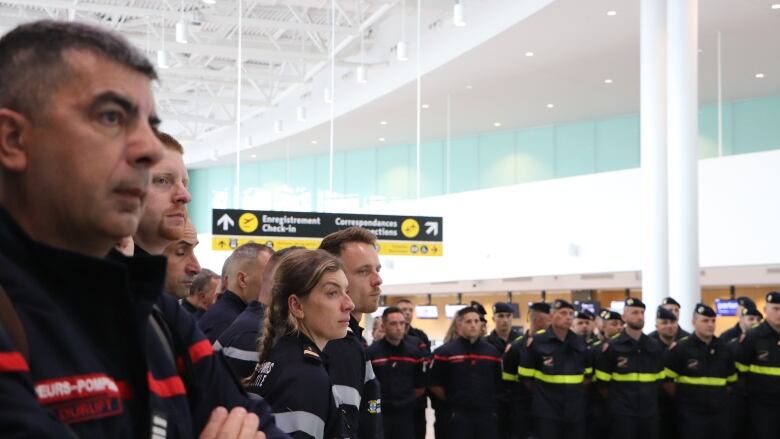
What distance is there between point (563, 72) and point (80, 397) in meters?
20.5

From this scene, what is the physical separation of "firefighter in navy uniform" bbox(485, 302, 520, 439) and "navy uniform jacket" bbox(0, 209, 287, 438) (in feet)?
36.2

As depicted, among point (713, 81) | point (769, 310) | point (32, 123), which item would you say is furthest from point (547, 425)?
point (713, 81)

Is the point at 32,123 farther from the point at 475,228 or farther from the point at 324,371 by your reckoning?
the point at 475,228

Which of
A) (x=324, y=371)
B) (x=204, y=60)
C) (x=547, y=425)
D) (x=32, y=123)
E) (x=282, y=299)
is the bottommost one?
(x=547, y=425)

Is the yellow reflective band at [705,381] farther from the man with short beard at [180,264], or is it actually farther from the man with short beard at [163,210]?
the man with short beard at [163,210]

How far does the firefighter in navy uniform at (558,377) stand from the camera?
11484 millimetres

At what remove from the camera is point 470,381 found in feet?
39.2

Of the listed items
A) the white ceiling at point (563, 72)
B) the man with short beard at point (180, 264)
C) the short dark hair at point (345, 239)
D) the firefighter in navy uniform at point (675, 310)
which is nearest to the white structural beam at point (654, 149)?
the firefighter in navy uniform at point (675, 310)

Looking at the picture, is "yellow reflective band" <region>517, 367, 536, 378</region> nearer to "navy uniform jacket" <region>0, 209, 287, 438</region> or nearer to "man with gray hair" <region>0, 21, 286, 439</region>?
"navy uniform jacket" <region>0, 209, 287, 438</region>

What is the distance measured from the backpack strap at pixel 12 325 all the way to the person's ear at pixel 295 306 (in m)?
2.55

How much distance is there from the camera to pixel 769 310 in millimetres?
12141

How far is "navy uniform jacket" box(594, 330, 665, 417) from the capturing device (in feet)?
38.9

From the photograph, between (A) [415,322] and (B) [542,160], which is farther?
(A) [415,322]

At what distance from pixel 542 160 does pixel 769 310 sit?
14067 millimetres
